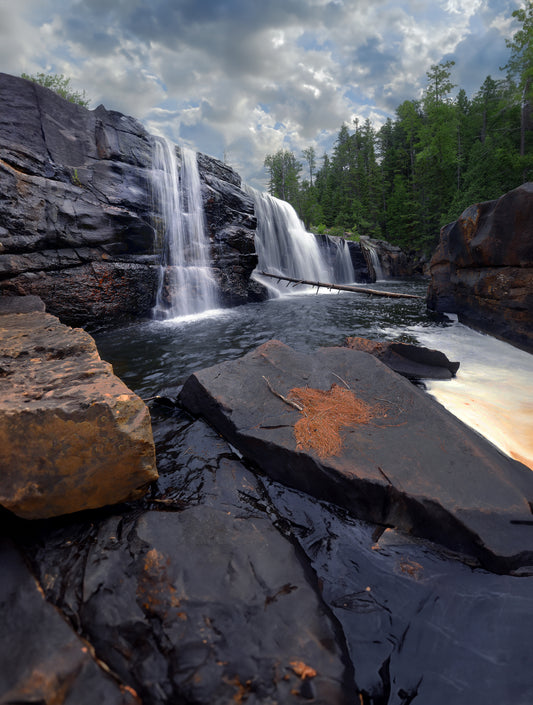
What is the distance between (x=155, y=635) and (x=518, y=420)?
14.8 ft

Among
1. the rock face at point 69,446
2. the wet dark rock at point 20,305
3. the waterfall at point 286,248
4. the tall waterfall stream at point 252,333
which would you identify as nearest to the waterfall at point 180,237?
the tall waterfall stream at point 252,333

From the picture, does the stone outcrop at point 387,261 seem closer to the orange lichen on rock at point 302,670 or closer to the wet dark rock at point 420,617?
the wet dark rock at point 420,617

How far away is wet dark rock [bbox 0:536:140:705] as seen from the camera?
3.65ft

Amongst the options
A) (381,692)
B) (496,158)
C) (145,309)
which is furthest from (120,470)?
(496,158)

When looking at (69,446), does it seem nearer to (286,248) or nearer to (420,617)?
(420,617)

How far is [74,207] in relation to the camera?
8.63m

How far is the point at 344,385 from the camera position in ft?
12.9

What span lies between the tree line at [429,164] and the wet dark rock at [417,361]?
76.2 feet

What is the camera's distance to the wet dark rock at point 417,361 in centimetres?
522

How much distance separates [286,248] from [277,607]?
21.4 metres

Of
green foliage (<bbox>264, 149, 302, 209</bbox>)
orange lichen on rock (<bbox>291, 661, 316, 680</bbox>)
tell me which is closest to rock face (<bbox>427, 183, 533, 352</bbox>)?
orange lichen on rock (<bbox>291, 661, 316, 680</bbox>)

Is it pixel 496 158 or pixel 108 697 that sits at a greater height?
pixel 496 158

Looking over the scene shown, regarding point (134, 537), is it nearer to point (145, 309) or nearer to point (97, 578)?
point (97, 578)

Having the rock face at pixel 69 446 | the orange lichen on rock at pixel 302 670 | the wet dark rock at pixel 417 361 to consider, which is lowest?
the orange lichen on rock at pixel 302 670
